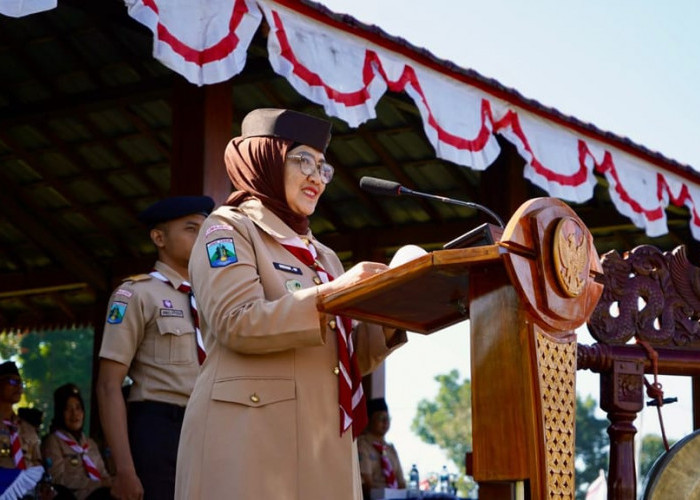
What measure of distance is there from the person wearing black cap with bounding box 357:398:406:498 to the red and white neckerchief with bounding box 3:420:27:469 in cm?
320

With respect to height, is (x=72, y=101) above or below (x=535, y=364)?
above

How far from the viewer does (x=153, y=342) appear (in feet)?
13.9

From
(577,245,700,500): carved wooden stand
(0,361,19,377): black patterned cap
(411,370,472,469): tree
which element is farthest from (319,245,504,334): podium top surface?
(411,370,472,469): tree

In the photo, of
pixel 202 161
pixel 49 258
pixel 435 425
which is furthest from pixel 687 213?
pixel 435 425

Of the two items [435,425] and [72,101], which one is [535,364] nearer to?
[72,101]

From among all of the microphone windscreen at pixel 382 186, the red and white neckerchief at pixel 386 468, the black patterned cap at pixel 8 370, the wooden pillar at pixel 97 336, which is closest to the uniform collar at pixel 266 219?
the microphone windscreen at pixel 382 186

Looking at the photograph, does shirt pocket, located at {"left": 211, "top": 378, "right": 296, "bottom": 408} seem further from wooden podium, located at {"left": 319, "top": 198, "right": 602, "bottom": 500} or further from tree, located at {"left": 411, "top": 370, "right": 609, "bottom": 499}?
tree, located at {"left": 411, "top": 370, "right": 609, "bottom": 499}

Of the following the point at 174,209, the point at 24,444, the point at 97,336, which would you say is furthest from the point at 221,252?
the point at 97,336

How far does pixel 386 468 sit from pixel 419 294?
26.0 ft

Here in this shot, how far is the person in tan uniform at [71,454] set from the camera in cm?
789

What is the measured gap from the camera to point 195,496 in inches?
107

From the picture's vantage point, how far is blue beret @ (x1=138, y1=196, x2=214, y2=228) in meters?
4.50

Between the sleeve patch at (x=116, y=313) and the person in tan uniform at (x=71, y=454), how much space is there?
12.1 ft

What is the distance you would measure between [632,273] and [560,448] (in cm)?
135
